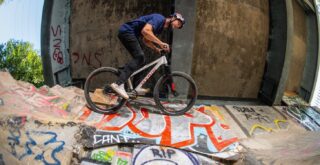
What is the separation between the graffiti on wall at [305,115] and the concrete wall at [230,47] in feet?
5.25

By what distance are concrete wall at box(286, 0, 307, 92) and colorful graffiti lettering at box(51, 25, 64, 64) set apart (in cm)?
953

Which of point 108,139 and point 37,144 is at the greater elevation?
point 37,144

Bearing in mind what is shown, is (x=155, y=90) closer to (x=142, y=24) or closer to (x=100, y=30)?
(x=142, y=24)

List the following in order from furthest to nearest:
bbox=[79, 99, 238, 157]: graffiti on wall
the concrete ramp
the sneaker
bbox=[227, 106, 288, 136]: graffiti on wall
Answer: bbox=[227, 106, 288, 136]: graffiti on wall
the sneaker
bbox=[79, 99, 238, 157]: graffiti on wall
the concrete ramp

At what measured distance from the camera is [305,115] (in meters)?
10.0

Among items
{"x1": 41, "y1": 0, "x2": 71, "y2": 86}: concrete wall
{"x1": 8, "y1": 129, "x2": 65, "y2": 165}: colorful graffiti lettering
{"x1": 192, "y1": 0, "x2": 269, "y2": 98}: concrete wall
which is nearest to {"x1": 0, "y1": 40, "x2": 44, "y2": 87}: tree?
{"x1": 41, "y1": 0, "x2": 71, "y2": 86}: concrete wall

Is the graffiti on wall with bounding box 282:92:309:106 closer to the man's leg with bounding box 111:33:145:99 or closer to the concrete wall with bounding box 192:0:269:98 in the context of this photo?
the concrete wall with bounding box 192:0:269:98

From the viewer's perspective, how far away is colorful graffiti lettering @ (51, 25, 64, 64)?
11047 mm

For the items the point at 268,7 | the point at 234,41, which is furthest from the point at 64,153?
the point at 268,7

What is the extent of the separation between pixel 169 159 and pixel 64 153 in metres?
1.90

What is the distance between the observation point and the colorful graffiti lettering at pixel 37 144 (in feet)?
17.4

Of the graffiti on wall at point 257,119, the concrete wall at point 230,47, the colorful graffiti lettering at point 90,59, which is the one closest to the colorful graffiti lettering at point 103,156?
the graffiti on wall at point 257,119

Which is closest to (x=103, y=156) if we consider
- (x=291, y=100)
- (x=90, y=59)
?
(x=90, y=59)

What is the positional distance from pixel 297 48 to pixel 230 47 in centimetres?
494
